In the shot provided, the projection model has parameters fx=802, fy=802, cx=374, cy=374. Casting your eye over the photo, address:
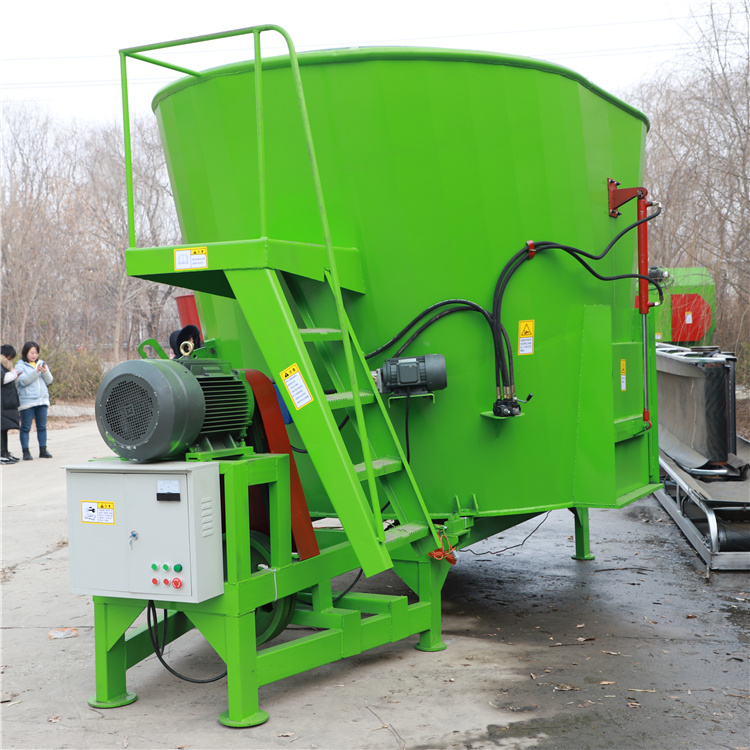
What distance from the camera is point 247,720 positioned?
131 inches

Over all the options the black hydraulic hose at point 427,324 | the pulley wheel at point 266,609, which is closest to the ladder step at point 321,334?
the black hydraulic hose at point 427,324

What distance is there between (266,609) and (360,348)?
139 cm

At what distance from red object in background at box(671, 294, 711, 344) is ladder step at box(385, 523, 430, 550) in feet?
36.5

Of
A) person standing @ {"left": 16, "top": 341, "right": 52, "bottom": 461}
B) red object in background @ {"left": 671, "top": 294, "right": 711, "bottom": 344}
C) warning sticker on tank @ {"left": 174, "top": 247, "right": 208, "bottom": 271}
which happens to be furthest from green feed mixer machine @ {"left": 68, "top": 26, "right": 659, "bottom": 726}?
red object in background @ {"left": 671, "top": 294, "right": 711, "bottom": 344}

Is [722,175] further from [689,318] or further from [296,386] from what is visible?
[296,386]

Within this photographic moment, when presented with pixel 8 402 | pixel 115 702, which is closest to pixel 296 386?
pixel 115 702

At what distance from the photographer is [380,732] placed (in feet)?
10.7

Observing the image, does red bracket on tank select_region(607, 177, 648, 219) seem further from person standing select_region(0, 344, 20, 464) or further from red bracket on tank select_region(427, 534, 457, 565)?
person standing select_region(0, 344, 20, 464)

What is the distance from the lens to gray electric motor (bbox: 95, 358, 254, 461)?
10.9 ft

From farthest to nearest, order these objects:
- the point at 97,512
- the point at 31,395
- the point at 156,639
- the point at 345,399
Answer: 1. the point at 31,395
2. the point at 345,399
3. the point at 156,639
4. the point at 97,512

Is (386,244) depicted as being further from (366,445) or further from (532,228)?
(366,445)

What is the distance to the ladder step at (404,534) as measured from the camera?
3.80m

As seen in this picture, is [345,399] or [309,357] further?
[345,399]

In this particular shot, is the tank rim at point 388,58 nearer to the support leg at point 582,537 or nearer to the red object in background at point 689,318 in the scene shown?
the support leg at point 582,537
